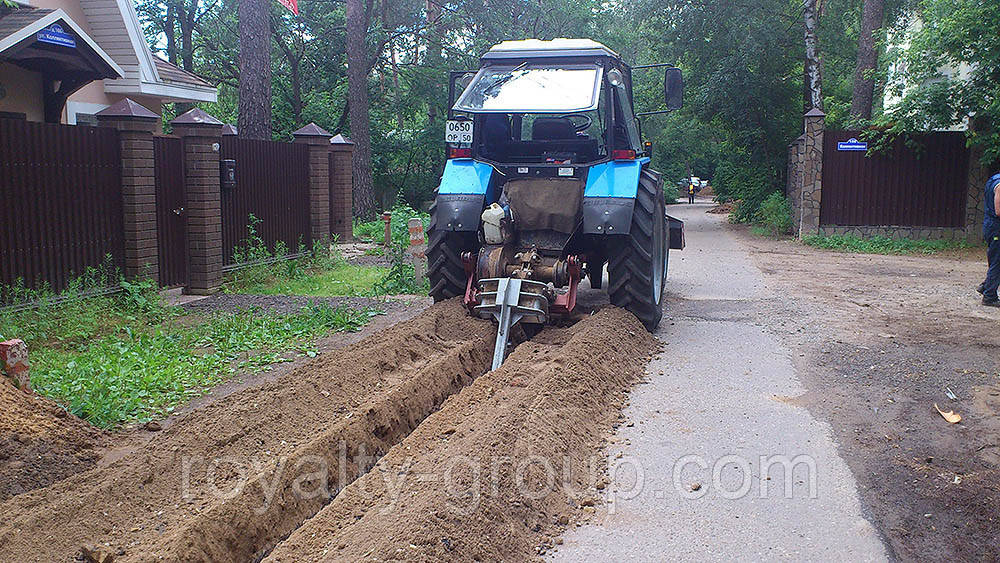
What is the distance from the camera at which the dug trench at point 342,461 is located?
393 centimetres

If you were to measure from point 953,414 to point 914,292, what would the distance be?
619 centimetres

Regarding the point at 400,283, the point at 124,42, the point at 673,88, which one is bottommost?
the point at 400,283

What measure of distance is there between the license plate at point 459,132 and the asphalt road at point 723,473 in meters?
2.83

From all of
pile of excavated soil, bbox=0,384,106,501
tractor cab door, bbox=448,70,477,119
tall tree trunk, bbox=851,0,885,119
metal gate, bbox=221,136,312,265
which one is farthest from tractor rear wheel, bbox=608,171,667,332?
tall tree trunk, bbox=851,0,885,119

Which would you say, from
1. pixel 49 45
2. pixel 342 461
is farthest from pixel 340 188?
pixel 342 461

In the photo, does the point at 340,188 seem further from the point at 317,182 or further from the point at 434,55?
the point at 434,55

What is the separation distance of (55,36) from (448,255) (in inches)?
284

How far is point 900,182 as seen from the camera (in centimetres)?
1825

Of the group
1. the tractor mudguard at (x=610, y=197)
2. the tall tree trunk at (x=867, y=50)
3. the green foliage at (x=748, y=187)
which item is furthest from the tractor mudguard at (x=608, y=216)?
the green foliage at (x=748, y=187)

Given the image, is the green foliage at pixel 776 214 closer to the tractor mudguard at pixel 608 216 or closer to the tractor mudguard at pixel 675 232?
the tractor mudguard at pixel 675 232

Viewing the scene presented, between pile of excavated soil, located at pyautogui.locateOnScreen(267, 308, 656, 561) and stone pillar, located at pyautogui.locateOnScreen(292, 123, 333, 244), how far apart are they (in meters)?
8.73

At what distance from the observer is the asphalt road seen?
13.5ft

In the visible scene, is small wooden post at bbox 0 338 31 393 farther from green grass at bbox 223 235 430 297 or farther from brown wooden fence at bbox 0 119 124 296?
green grass at bbox 223 235 430 297

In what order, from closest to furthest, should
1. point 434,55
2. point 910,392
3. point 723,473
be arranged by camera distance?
1. point 723,473
2. point 910,392
3. point 434,55
